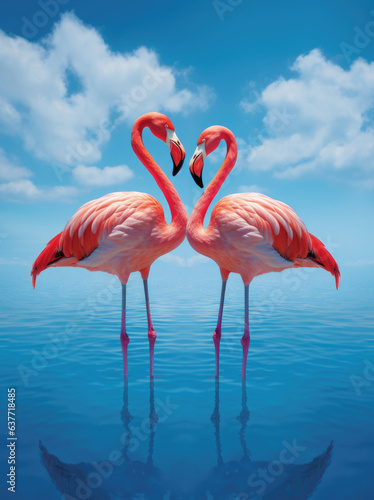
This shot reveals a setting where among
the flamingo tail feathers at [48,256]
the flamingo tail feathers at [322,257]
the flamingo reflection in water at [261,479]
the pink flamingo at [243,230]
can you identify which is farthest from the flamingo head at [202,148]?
the flamingo reflection in water at [261,479]

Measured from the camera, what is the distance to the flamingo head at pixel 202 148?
3975 mm

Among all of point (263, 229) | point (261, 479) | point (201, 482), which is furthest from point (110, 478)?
point (263, 229)

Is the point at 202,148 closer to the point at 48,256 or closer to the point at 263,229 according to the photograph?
the point at 263,229

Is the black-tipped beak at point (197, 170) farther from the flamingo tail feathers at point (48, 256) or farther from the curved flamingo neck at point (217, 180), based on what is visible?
the flamingo tail feathers at point (48, 256)

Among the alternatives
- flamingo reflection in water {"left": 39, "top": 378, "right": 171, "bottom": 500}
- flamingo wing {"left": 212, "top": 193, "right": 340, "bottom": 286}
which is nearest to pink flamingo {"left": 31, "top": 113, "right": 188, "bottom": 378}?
flamingo wing {"left": 212, "top": 193, "right": 340, "bottom": 286}

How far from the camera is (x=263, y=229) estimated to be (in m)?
4.03

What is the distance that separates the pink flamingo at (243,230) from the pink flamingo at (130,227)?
29 centimetres

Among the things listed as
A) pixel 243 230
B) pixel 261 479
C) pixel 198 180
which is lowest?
pixel 261 479

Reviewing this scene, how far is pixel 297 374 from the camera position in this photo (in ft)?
17.3

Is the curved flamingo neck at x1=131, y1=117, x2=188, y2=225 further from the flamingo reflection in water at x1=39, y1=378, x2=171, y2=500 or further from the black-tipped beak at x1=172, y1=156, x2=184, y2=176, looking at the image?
the flamingo reflection in water at x1=39, y1=378, x2=171, y2=500

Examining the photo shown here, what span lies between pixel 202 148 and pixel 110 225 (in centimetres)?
139

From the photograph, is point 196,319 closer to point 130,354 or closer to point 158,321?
point 158,321

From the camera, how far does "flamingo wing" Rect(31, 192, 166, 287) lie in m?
4.18

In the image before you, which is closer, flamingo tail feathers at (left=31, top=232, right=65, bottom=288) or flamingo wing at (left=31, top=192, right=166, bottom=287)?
flamingo wing at (left=31, top=192, right=166, bottom=287)
